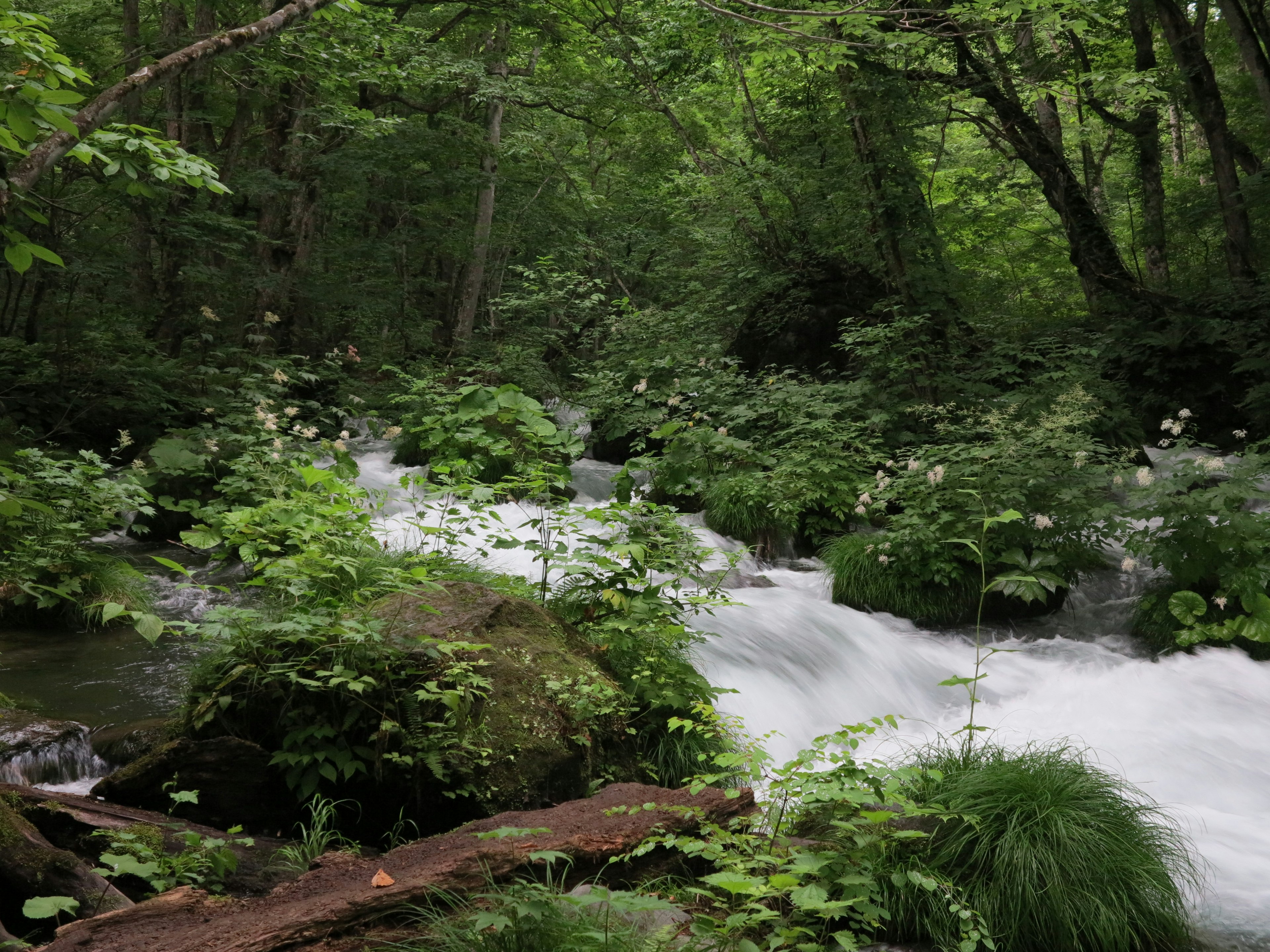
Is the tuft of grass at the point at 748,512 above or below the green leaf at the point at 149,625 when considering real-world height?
above

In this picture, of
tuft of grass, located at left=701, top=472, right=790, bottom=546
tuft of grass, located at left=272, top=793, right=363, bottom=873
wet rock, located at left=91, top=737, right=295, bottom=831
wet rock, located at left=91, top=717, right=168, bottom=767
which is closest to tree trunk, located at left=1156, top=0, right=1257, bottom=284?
tuft of grass, located at left=701, top=472, right=790, bottom=546

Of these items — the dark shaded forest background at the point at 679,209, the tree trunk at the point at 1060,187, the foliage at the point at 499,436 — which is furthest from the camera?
the tree trunk at the point at 1060,187

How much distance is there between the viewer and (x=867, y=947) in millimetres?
2969

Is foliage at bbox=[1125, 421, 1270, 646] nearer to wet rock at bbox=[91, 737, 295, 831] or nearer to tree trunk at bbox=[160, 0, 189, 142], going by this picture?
wet rock at bbox=[91, 737, 295, 831]

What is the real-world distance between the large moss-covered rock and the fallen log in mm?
245

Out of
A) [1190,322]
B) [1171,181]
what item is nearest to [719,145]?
[1171,181]

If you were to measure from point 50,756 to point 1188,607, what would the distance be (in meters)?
7.73

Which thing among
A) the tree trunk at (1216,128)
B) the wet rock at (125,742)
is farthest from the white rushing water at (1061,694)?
the tree trunk at (1216,128)

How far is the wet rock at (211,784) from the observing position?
337 centimetres

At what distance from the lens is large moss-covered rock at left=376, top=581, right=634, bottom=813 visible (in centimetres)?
353

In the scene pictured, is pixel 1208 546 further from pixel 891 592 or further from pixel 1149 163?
pixel 1149 163

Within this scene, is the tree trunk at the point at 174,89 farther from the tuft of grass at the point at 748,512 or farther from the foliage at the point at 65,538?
the tuft of grass at the point at 748,512

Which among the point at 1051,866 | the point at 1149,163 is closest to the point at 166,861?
the point at 1051,866

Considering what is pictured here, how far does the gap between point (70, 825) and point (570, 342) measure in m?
17.6
